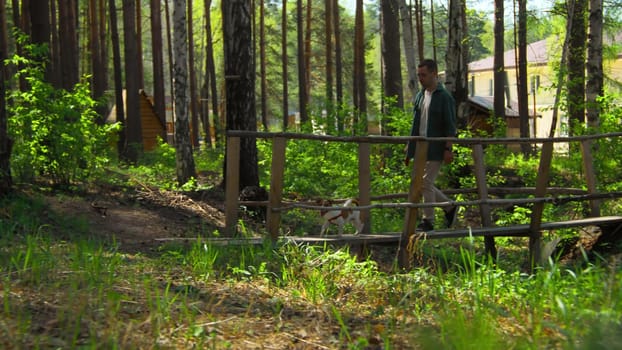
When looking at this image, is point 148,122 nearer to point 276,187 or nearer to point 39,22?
point 39,22

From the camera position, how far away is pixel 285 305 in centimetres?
521

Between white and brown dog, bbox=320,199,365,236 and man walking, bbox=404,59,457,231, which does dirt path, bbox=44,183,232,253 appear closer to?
white and brown dog, bbox=320,199,365,236

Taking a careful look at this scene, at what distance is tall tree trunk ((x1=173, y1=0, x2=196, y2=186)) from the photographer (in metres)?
15.5

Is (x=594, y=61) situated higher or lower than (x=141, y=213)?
higher

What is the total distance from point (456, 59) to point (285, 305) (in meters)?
11.8

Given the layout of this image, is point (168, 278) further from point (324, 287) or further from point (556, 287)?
point (556, 287)

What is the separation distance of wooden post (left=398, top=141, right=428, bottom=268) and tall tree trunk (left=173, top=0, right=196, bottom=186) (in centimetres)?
890

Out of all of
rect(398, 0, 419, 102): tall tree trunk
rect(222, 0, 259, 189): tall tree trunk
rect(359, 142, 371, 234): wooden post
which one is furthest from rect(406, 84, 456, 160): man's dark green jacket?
rect(398, 0, 419, 102): tall tree trunk

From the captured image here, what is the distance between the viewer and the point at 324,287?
566cm

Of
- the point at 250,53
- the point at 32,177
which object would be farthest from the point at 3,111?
the point at 250,53

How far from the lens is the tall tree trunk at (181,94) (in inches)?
609

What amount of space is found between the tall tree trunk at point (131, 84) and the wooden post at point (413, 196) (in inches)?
707

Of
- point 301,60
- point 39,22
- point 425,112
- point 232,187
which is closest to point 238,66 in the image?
point 232,187

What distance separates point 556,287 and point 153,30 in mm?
29789
